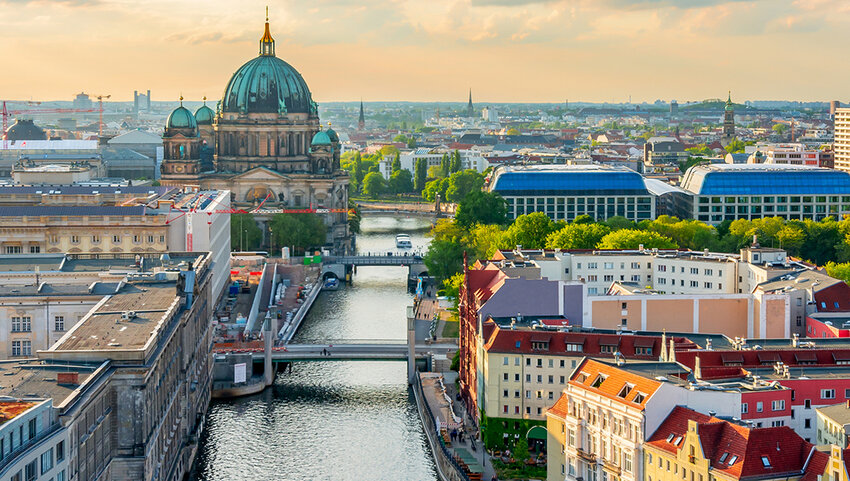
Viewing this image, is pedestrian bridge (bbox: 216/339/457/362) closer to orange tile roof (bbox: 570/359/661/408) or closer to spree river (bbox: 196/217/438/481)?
spree river (bbox: 196/217/438/481)

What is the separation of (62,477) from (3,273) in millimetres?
30769

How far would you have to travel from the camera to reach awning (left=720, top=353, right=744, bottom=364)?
64.6m

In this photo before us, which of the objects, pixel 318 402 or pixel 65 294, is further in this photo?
pixel 318 402

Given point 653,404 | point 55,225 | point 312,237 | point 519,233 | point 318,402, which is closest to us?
point 653,404

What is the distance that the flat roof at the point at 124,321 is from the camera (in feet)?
197

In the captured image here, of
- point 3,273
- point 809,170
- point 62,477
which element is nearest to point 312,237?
point 809,170

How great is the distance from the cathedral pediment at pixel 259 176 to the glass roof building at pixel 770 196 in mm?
42962

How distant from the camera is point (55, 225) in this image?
100250 mm

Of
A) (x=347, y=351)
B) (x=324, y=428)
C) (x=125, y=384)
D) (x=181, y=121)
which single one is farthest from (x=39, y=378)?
(x=181, y=121)

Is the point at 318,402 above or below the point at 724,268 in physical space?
below

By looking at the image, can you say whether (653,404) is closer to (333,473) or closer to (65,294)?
(333,473)

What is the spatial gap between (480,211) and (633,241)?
41.7m

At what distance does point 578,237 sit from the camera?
12175cm

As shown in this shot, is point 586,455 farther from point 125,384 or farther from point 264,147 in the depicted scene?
point 264,147
